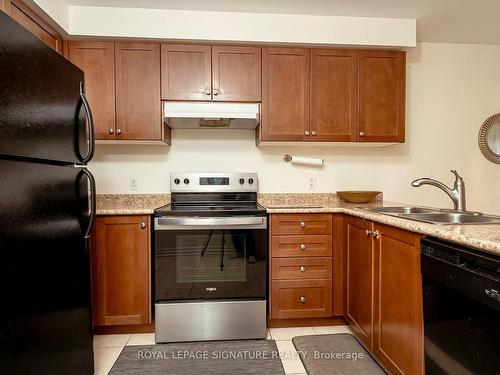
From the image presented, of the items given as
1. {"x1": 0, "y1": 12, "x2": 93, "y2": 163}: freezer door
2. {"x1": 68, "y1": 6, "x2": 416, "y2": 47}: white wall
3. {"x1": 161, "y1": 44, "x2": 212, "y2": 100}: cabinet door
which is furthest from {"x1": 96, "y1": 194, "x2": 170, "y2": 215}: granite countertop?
{"x1": 68, "y1": 6, "x2": 416, "y2": 47}: white wall

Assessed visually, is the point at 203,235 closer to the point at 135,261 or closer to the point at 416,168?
the point at 135,261

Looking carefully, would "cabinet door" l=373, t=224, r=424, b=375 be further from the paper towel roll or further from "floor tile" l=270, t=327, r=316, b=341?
the paper towel roll

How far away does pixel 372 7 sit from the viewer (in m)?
2.17

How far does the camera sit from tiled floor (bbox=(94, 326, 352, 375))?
1.75 metres

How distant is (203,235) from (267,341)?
85 centimetres

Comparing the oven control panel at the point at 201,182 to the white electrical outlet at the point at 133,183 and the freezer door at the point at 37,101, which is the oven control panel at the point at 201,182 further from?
the freezer door at the point at 37,101

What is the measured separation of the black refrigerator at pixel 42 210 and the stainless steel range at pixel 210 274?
21.2 inches

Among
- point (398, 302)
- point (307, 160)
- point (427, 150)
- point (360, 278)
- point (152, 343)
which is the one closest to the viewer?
point (398, 302)

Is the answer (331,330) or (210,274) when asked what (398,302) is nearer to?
(331,330)

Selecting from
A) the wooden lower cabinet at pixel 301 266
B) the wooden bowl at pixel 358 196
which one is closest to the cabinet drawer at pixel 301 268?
the wooden lower cabinet at pixel 301 266

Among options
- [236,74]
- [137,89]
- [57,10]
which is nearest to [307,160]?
[236,74]

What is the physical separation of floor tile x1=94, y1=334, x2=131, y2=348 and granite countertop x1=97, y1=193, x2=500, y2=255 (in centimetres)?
89

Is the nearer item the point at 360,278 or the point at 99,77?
the point at 360,278

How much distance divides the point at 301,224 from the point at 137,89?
62.9 inches
